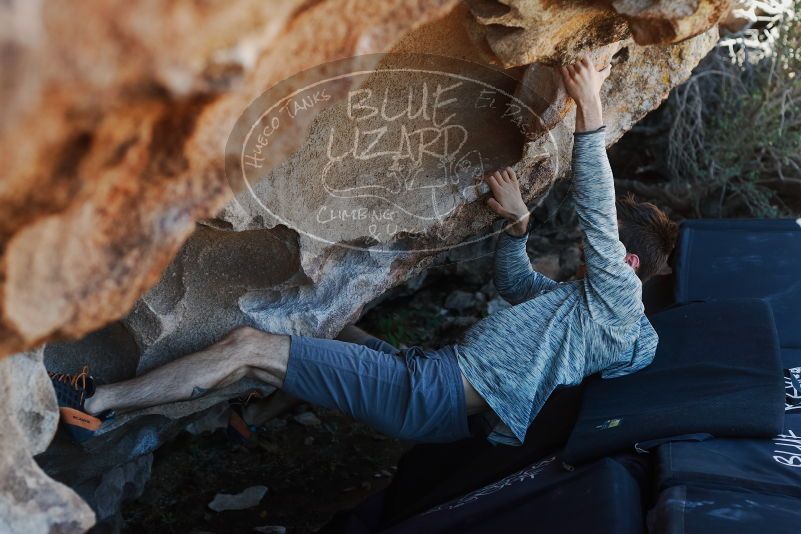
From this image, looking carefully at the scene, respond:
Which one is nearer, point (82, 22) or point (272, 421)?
point (82, 22)

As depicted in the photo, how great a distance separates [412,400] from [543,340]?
0.42 meters

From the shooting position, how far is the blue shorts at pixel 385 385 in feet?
7.90

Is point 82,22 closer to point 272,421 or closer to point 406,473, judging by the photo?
point 406,473

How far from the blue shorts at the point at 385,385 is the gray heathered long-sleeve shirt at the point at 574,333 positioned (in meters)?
0.09

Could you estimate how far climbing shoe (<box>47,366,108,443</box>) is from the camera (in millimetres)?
2213

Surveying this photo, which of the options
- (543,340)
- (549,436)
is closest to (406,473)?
(549,436)

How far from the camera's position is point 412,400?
246 cm

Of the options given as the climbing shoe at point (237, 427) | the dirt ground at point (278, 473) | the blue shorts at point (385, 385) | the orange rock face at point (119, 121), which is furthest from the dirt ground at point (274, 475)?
the orange rock face at point (119, 121)

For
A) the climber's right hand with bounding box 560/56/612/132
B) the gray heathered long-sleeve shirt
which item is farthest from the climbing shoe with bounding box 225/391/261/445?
the climber's right hand with bounding box 560/56/612/132

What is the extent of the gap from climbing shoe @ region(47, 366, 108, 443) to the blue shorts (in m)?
0.52

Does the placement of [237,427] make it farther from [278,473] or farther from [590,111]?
[590,111]

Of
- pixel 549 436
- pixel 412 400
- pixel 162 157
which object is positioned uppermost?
pixel 162 157

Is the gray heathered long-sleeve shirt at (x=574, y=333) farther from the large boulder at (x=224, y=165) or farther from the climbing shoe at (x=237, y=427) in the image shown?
the climbing shoe at (x=237, y=427)

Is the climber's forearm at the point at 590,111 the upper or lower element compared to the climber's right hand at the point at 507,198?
upper
